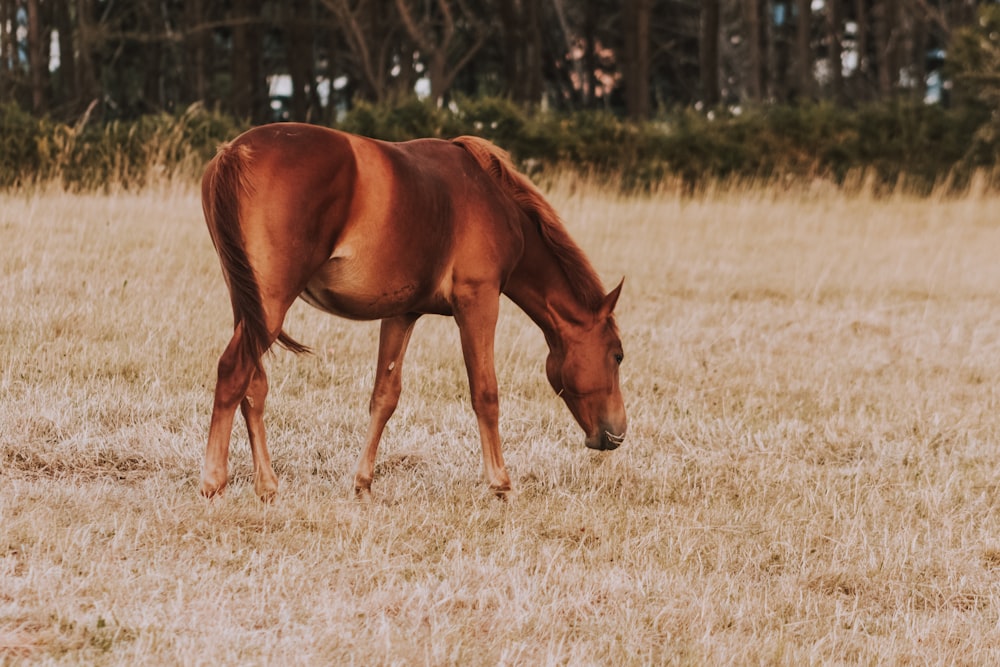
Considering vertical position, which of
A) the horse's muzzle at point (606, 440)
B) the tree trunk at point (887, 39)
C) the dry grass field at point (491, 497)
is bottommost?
the dry grass field at point (491, 497)

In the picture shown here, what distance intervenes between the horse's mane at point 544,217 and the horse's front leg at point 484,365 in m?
0.41

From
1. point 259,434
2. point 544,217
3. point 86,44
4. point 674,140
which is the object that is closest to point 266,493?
point 259,434

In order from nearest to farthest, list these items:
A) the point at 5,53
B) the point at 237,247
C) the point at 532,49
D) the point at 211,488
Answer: the point at 237,247 < the point at 211,488 < the point at 532,49 < the point at 5,53

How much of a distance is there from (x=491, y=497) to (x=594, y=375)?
2.39 feet

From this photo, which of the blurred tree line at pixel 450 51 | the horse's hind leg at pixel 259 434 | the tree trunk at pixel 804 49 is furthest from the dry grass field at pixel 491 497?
the tree trunk at pixel 804 49

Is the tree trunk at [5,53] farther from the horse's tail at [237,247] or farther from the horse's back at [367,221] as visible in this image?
the horse's tail at [237,247]

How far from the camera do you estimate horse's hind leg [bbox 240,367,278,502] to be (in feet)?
17.4

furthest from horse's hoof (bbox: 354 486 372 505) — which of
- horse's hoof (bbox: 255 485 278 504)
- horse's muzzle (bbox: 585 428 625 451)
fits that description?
horse's muzzle (bbox: 585 428 625 451)

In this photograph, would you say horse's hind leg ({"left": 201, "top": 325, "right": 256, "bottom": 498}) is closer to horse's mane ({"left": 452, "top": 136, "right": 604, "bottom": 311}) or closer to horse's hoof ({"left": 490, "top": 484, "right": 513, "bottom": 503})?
horse's hoof ({"left": 490, "top": 484, "right": 513, "bottom": 503})

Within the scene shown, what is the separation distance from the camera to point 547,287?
5922 millimetres

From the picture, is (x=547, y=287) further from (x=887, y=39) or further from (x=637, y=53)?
(x=887, y=39)

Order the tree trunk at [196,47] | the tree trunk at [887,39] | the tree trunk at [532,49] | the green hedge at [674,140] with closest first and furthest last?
the green hedge at [674,140] < the tree trunk at [532,49] < the tree trunk at [196,47] < the tree trunk at [887,39]

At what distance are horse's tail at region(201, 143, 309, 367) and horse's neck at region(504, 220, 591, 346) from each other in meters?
1.36

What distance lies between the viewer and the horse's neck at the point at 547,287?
19.4 feet
